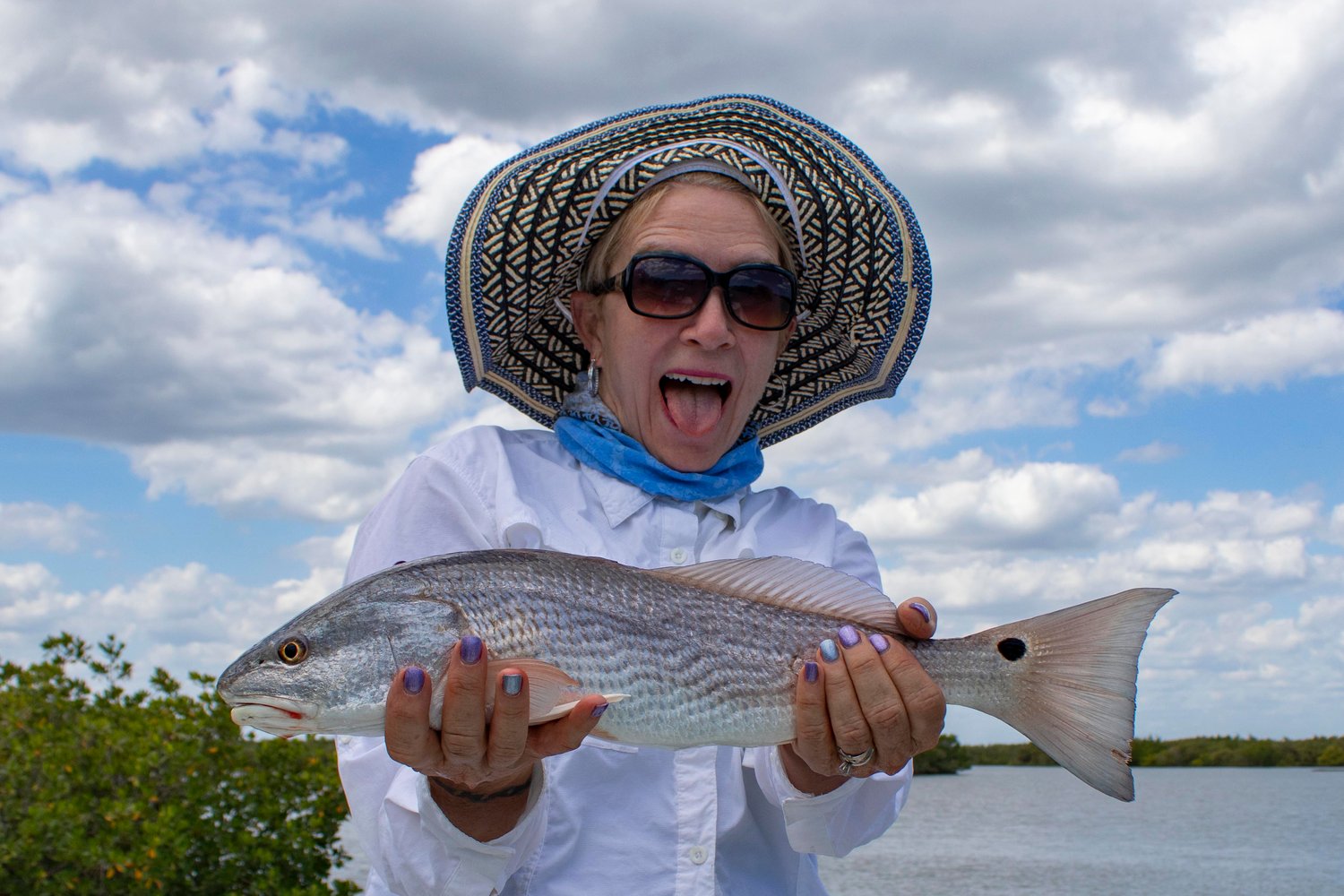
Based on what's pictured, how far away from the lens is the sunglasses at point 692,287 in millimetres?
3543

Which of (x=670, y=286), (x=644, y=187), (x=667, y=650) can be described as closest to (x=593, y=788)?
(x=667, y=650)

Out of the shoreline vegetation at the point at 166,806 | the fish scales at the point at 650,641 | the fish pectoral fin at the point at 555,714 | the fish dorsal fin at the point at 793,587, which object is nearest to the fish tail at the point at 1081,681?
the fish dorsal fin at the point at 793,587

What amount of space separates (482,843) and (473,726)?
47 cm

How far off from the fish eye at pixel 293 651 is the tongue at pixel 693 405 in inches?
55.9

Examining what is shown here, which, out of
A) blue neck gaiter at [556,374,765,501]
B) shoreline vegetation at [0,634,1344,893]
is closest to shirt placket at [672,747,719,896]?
blue neck gaiter at [556,374,765,501]

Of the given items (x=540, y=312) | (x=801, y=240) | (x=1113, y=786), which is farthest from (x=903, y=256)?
(x=1113, y=786)

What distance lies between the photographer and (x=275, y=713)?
8.56 feet

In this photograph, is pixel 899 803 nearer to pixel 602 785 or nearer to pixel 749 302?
pixel 602 785

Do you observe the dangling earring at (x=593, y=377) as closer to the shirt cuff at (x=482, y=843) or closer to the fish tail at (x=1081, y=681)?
the shirt cuff at (x=482, y=843)

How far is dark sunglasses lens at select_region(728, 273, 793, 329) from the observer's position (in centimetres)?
358

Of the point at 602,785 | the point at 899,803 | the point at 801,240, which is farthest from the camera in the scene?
the point at 801,240

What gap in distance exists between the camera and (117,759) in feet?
27.2

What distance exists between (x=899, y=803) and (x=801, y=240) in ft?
6.51

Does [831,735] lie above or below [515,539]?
below
